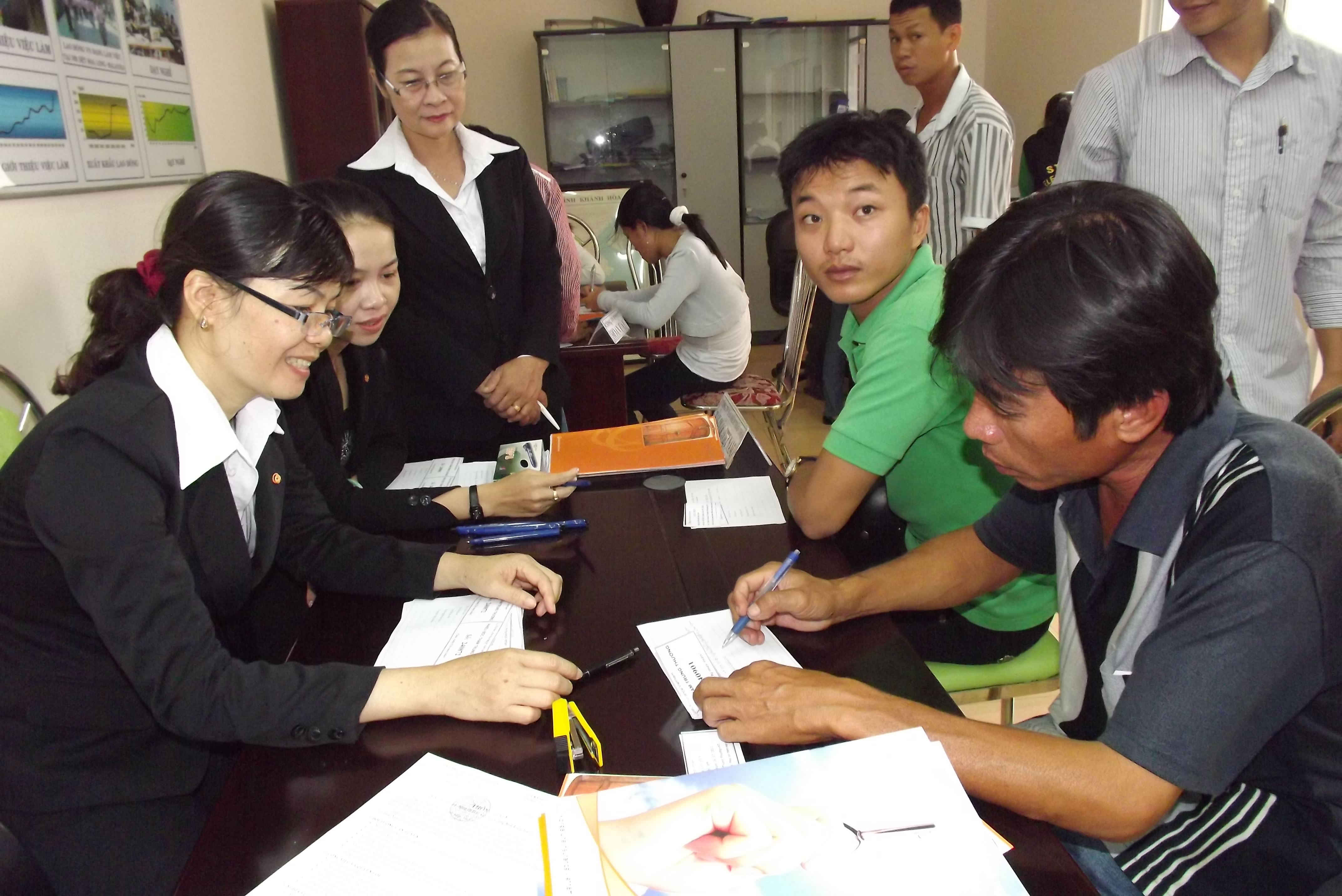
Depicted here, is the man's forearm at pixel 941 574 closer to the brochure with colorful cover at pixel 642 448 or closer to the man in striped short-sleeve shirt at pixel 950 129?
the brochure with colorful cover at pixel 642 448

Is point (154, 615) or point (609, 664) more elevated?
point (154, 615)

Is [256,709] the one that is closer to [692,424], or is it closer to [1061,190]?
[1061,190]

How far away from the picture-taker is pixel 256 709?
2.99 ft

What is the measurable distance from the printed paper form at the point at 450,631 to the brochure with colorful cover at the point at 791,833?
338mm

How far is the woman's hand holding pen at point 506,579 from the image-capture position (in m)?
1.17

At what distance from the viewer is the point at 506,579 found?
119 cm

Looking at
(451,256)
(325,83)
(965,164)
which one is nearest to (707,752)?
(451,256)

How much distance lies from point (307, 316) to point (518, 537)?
1.52 ft

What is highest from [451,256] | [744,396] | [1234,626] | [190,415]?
[451,256]

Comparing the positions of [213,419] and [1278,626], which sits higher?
[213,419]

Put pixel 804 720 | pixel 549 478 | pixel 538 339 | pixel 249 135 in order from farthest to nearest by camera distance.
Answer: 1. pixel 249 135
2. pixel 538 339
3. pixel 549 478
4. pixel 804 720

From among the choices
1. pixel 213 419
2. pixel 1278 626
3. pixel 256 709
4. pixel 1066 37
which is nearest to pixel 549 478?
pixel 213 419

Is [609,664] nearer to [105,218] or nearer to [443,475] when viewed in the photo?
[443,475]

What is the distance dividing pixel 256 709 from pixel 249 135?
274 centimetres
